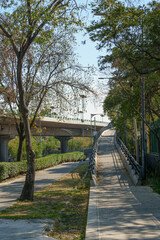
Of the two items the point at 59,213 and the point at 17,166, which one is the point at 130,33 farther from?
the point at 17,166

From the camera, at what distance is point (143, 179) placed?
58.9 ft

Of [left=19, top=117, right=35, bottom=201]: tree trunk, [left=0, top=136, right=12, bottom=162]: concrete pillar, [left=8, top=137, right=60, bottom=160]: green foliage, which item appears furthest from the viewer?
[left=0, top=136, right=12, bottom=162]: concrete pillar

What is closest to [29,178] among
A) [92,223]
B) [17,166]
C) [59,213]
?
[59,213]

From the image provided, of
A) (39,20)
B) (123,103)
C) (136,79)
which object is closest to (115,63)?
(136,79)

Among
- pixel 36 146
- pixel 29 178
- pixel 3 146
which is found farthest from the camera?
pixel 3 146

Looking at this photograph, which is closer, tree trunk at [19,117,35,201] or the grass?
the grass

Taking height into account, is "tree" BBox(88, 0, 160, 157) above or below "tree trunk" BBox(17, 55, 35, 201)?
above

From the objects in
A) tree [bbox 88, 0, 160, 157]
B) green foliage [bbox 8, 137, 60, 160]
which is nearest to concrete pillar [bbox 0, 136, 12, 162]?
green foliage [bbox 8, 137, 60, 160]

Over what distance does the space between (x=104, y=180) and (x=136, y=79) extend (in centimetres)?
672

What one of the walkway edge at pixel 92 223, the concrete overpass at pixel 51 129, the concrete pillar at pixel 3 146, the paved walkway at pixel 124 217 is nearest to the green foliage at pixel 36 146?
the concrete overpass at pixel 51 129

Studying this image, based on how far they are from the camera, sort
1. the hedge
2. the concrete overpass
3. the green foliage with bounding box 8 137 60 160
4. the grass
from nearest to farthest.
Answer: the grass < the hedge < the green foliage with bounding box 8 137 60 160 < the concrete overpass

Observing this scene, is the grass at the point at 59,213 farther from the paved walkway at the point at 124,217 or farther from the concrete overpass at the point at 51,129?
the concrete overpass at the point at 51,129

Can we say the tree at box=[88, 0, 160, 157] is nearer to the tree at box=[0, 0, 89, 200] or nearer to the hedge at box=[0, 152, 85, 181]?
the tree at box=[0, 0, 89, 200]

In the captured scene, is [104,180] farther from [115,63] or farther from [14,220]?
[14,220]
